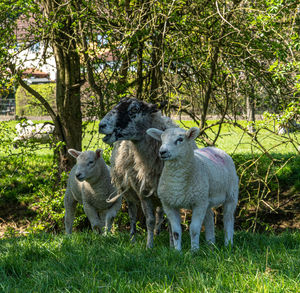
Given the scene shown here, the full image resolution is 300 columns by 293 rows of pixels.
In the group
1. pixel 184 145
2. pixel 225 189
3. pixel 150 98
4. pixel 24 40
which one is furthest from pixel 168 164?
pixel 24 40

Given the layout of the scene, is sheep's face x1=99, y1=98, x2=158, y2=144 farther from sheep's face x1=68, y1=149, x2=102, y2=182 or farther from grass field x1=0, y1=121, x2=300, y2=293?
grass field x1=0, y1=121, x2=300, y2=293

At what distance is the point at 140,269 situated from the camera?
3.45 meters

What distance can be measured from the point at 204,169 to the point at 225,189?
1.38 ft

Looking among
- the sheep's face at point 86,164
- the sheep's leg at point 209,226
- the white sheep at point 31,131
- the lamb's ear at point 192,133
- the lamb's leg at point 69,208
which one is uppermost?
the lamb's ear at point 192,133

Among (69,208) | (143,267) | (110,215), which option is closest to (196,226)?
(143,267)

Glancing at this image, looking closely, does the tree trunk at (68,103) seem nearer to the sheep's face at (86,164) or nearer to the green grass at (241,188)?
the green grass at (241,188)

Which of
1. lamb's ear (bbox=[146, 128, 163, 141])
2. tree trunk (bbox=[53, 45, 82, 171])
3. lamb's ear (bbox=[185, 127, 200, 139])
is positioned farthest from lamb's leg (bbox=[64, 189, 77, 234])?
lamb's ear (bbox=[185, 127, 200, 139])

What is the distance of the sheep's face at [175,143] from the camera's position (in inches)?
151

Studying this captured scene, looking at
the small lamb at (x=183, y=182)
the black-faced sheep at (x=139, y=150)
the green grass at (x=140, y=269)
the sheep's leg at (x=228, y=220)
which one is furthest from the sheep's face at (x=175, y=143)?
the sheep's leg at (x=228, y=220)

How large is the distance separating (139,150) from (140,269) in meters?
1.62

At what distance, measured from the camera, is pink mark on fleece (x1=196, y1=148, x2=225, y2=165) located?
15.1 ft

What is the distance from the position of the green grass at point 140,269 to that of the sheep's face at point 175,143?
82cm

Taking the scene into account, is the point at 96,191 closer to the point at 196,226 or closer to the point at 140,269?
the point at 196,226

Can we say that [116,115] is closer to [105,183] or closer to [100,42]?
[105,183]
